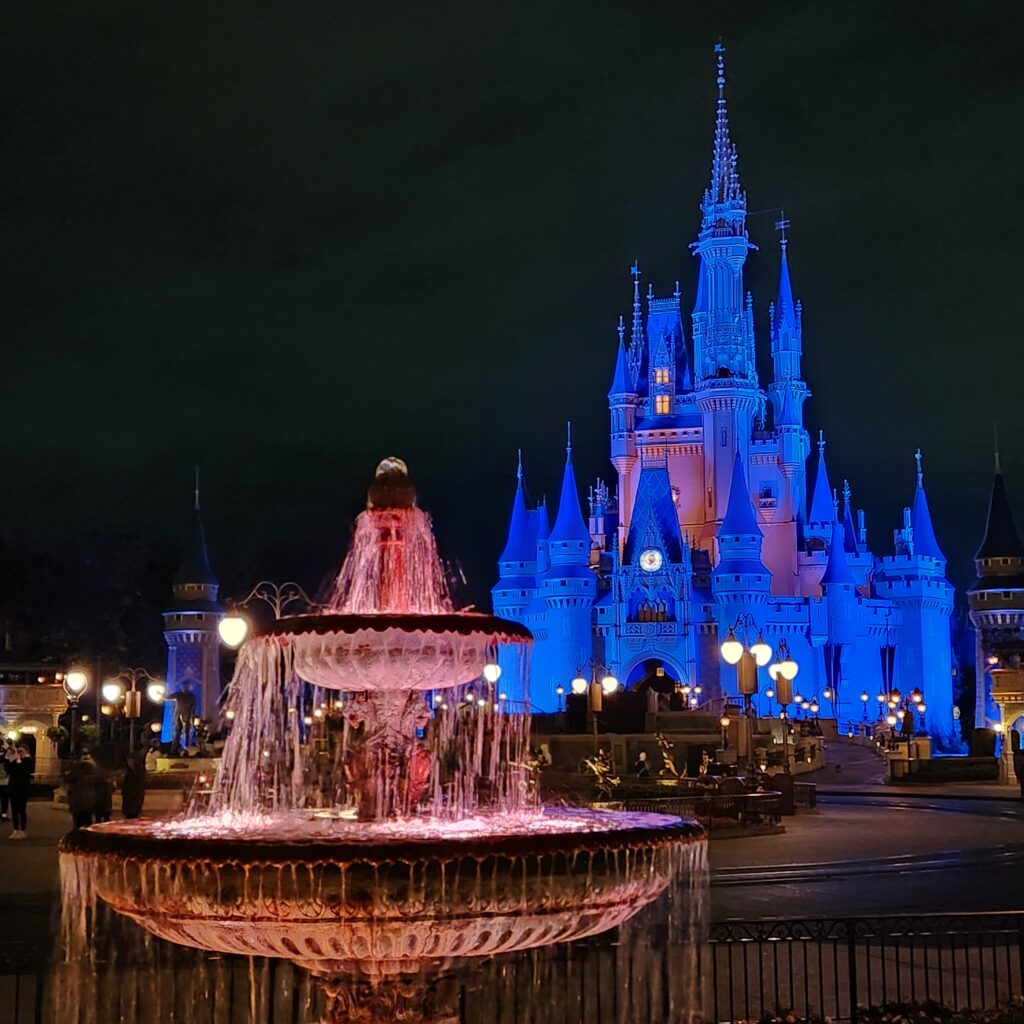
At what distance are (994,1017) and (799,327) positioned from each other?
91.9m

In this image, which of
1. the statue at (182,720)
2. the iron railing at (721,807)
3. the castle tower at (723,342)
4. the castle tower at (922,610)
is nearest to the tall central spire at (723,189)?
the castle tower at (723,342)

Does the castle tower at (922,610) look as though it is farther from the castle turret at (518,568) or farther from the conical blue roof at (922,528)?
the castle turret at (518,568)

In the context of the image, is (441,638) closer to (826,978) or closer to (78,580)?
(826,978)

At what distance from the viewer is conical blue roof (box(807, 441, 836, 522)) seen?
303 feet

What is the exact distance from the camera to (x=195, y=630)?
262 ft

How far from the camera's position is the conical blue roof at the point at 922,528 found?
90.3 m

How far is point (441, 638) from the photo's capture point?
384 inches

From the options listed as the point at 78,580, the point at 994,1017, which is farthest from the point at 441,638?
the point at 78,580

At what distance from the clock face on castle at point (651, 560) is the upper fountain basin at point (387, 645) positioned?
72.7 metres

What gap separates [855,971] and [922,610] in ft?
265

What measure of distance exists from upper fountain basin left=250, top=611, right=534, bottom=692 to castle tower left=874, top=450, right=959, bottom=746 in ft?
255

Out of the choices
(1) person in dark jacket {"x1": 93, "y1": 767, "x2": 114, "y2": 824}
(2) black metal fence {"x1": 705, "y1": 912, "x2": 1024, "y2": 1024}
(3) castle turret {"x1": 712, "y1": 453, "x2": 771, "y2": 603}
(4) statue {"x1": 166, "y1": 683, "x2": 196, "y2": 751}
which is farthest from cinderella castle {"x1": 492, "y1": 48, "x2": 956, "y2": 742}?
(2) black metal fence {"x1": 705, "y1": 912, "x2": 1024, "y2": 1024}

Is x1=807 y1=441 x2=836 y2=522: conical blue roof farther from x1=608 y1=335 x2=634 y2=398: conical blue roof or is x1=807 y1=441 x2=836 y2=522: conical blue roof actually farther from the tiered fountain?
the tiered fountain

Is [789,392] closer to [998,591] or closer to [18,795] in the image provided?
[998,591]
